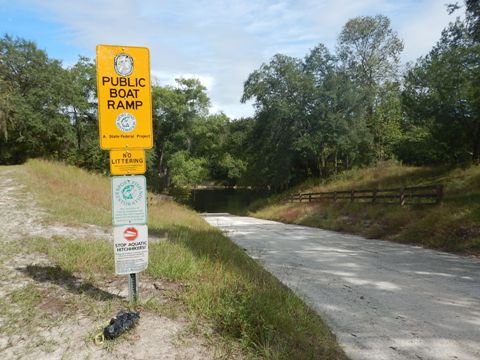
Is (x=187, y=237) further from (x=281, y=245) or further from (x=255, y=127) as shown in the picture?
(x=255, y=127)

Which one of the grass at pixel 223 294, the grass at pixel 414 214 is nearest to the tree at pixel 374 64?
the grass at pixel 414 214

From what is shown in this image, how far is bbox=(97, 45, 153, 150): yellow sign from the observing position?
4.08 metres

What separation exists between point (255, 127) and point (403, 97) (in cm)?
1590

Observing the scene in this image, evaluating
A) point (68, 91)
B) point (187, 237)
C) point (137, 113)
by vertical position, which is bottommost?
point (187, 237)

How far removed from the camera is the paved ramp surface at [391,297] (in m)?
4.02

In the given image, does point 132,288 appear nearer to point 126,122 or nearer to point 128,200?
point 128,200

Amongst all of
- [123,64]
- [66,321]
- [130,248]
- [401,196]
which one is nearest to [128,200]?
[130,248]

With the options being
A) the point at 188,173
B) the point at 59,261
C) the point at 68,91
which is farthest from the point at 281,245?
the point at 188,173

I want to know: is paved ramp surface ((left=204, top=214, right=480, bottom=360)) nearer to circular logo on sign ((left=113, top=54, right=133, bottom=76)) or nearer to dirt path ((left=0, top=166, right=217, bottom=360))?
dirt path ((left=0, top=166, right=217, bottom=360))

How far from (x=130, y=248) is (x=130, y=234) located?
160mm

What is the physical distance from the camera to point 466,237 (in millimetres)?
10617

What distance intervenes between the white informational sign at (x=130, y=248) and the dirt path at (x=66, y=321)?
45 cm

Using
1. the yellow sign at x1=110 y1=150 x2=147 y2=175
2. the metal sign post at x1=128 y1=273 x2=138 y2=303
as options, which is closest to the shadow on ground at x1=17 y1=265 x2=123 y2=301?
the metal sign post at x1=128 y1=273 x2=138 y2=303

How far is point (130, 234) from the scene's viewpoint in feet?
14.0
